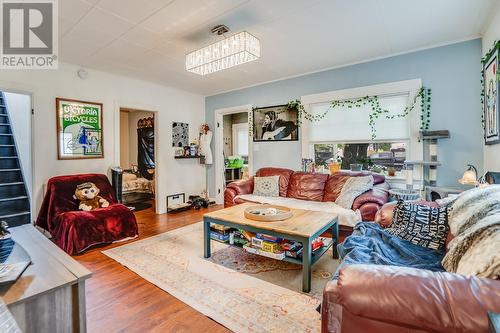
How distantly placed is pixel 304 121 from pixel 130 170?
548 cm

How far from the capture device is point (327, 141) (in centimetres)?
418

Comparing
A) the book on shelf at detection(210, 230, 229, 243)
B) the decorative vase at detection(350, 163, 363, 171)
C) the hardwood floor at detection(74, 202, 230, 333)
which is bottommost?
the hardwood floor at detection(74, 202, 230, 333)

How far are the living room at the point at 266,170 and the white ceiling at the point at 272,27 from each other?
25 millimetres

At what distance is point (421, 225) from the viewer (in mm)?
1980

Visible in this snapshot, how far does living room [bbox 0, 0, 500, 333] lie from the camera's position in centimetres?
123

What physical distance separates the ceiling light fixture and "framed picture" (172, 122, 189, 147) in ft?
7.87

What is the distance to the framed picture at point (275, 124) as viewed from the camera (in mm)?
4512

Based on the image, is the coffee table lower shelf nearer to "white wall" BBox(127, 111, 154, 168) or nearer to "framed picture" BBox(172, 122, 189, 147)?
"framed picture" BBox(172, 122, 189, 147)

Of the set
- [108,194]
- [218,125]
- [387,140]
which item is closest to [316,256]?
[387,140]

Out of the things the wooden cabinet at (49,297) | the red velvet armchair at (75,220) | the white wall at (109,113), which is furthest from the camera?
the white wall at (109,113)

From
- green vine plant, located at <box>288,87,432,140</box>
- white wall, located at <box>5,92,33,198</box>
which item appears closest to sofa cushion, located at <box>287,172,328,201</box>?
green vine plant, located at <box>288,87,432,140</box>

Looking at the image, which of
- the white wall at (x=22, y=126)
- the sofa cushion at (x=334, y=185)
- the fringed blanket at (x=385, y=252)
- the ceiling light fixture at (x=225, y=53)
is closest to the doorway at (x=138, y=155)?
the white wall at (x=22, y=126)

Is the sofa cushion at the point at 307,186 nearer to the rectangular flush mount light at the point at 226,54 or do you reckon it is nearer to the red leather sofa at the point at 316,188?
the red leather sofa at the point at 316,188

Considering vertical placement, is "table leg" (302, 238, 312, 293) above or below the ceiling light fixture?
below
